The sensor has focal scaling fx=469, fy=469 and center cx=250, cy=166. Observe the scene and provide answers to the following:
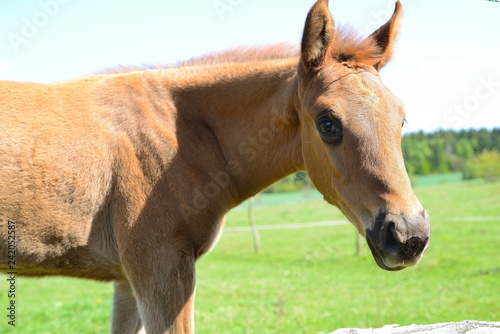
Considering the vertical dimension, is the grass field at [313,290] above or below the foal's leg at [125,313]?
below

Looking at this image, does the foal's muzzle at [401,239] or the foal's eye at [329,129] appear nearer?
the foal's muzzle at [401,239]

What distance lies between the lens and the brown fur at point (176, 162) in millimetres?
3273

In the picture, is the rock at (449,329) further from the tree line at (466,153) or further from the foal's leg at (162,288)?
the tree line at (466,153)

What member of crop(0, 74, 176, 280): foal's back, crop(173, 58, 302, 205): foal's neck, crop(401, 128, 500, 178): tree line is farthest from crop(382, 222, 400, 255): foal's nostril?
crop(401, 128, 500, 178): tree line

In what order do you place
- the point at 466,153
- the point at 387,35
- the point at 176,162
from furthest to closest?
the point at 466,153 < the point at 387,35 < the point at 176,162

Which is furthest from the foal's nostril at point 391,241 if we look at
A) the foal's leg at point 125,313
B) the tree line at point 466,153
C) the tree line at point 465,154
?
the tree line at point 466,153

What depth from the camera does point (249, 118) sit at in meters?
4.11

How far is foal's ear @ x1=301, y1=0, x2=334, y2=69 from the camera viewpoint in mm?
3502

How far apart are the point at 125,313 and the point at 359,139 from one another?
8.44ft

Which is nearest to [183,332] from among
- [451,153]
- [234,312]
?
[234,312]

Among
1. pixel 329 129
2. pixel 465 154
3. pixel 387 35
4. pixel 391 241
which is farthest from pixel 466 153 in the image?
pixel 391 241

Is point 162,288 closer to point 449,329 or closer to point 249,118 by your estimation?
point 249,118

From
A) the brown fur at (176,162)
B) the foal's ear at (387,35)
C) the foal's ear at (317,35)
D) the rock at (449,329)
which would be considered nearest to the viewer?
the brown fur at (176,162)

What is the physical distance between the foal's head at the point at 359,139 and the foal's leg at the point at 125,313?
6.45 ft
